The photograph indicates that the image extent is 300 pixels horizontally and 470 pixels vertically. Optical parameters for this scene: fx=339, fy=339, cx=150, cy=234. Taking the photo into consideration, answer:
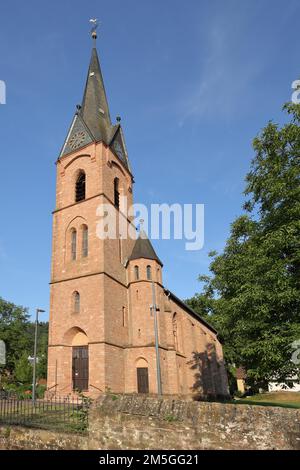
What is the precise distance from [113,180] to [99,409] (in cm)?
2431

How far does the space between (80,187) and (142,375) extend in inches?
631

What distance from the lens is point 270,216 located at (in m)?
13.3

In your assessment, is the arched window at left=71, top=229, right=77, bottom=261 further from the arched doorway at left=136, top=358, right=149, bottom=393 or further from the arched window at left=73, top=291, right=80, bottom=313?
the arched doorway at left=136, top=358, right=149, bottom=393

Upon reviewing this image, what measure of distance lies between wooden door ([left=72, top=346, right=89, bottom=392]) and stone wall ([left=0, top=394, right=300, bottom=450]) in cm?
1543

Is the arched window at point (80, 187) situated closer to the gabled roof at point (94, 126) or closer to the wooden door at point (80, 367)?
the gabled roof at point (94, 126)

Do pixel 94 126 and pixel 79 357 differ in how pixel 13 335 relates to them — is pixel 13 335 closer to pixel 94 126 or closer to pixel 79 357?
pixel 79 357

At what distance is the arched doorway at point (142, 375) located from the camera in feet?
76.4

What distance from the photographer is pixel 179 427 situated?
231 inches

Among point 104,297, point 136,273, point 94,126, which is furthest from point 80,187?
point 104,297

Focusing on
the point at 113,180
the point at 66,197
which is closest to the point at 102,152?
the point at 113,180

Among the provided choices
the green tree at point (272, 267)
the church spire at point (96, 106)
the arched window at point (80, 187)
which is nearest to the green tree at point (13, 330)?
the arched window at point (80, 187)

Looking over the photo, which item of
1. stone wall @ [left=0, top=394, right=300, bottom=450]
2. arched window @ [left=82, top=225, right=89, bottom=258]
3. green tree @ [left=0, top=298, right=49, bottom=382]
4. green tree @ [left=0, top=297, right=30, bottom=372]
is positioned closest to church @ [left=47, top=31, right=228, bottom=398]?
arched window @ [left=82, top=225, right=89, bottom=258]

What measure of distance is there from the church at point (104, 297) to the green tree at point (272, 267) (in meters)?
9.19
